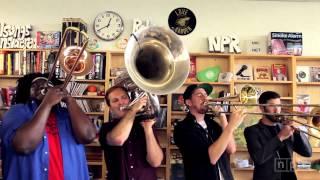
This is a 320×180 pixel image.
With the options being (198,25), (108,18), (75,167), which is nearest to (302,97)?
(198,25)

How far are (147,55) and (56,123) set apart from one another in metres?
0.62

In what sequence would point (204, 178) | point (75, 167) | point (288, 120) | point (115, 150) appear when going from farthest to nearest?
point (288, 120)
point (204, 178)
point (115, 150)
point (75, 167)

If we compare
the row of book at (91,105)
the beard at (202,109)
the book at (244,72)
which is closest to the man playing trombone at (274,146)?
the beard at (202,109)

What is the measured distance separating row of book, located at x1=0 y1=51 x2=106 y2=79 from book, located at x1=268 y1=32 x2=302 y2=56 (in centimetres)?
170

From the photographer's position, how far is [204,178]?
2.31m

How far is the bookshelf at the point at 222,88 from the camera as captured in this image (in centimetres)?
365

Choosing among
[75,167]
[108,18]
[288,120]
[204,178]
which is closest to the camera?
[75,167]

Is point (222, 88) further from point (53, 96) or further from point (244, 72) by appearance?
point (53, 96)

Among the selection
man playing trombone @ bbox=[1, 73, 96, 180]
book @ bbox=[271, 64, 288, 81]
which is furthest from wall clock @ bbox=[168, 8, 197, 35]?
man playing trombone @ bbox=[1, 73, 96, 180]

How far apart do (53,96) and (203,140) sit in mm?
1024

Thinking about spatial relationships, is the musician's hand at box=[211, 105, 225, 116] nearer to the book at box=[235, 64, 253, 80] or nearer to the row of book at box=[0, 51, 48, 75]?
the book at box=[235, 64, 253, 80]

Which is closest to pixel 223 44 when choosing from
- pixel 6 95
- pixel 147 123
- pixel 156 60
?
pixel 156 60

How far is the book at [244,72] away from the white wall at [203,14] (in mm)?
284

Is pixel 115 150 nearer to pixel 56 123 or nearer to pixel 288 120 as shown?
pixel 56 123
